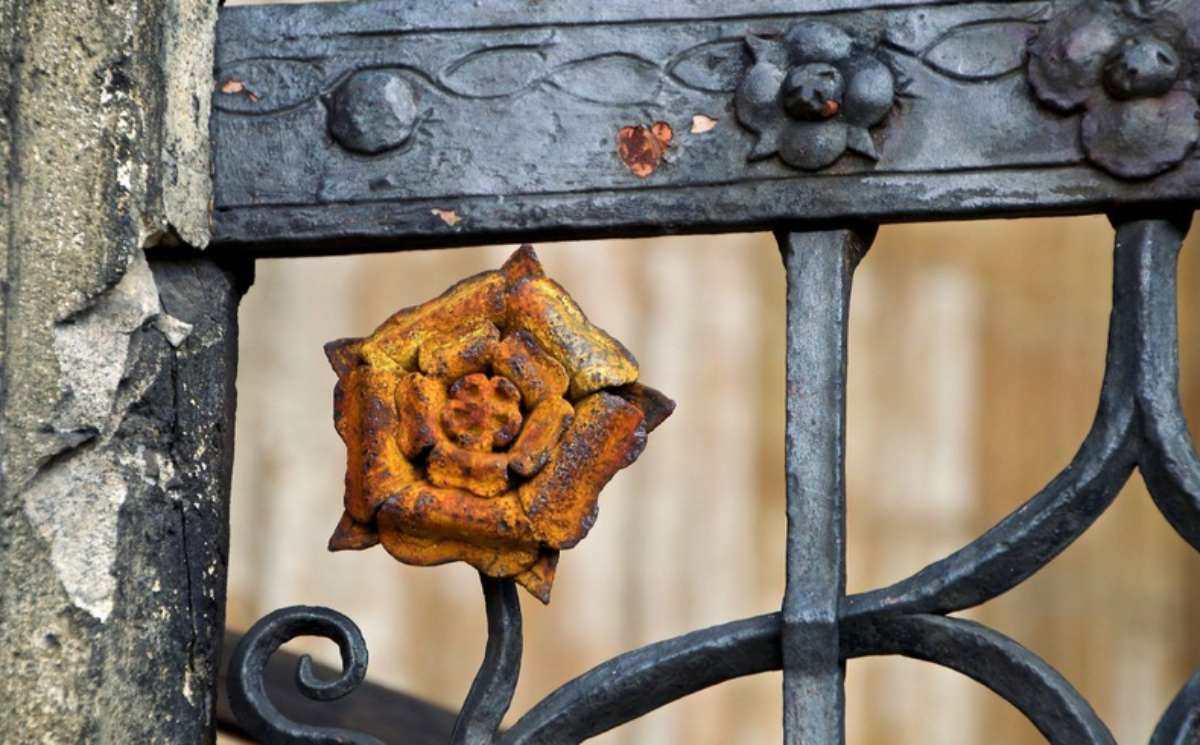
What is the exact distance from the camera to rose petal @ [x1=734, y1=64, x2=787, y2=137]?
0.90 m

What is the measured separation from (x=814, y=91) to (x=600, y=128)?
10 centimetres

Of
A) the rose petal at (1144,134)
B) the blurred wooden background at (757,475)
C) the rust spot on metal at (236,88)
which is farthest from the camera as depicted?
the blurred wooden background at (757,475)

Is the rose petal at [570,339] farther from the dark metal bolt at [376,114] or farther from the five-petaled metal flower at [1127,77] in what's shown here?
the five-petaled metal flower at [1127,77]

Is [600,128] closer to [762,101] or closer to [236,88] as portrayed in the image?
[762,101]

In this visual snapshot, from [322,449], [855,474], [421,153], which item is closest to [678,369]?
[855,474]

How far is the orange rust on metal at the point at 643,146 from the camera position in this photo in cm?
91

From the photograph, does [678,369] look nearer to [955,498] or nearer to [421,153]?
[955,498]

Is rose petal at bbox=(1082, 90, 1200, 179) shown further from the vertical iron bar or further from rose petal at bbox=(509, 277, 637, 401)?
rose petal at bbox=(509, 277, 637, 401)

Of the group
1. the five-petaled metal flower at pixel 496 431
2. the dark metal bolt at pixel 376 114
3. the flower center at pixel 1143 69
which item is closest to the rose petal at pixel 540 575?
the five-petaled metal flower at pixel 496 431

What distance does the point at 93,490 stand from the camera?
88 centimetres

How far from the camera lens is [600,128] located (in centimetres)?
92

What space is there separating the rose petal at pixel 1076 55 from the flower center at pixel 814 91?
0.09 m

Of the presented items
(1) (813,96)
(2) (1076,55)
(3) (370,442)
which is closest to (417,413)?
(3) (370,442)

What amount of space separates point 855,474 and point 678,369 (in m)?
0.21
